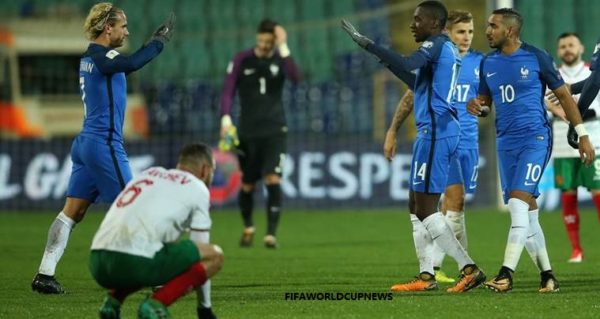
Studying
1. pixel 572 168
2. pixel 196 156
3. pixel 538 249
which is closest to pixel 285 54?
pixel 572 168

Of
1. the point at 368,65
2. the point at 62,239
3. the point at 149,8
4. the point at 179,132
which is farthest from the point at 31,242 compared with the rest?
the point at 149,8

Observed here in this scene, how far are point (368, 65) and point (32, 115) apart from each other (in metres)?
6.86

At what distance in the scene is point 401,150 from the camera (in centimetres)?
1928

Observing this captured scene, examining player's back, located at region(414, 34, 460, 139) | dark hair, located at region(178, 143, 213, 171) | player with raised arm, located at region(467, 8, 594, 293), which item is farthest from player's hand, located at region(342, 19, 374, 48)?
dark hair, located at region(178, 143, 213, 171)

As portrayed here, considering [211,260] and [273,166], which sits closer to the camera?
[211,260]

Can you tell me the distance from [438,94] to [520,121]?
61cm

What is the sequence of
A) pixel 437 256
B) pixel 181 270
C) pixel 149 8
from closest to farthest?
pixel 181 270, pixel 437 256, pixel 149 8

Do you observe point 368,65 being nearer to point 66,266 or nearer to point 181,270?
point 66,266

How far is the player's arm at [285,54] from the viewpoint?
1405 centimetres

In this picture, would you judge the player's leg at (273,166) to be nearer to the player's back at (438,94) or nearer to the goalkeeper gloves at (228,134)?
the goalkeeper gloves at (228,134)

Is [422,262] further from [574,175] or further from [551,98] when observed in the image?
[574,175]

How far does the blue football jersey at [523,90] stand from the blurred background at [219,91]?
8350 millimetres

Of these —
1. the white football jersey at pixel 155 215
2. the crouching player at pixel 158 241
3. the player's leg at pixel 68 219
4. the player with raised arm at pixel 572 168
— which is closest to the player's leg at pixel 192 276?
the crouching player at pixel 158 241

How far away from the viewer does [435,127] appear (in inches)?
355
